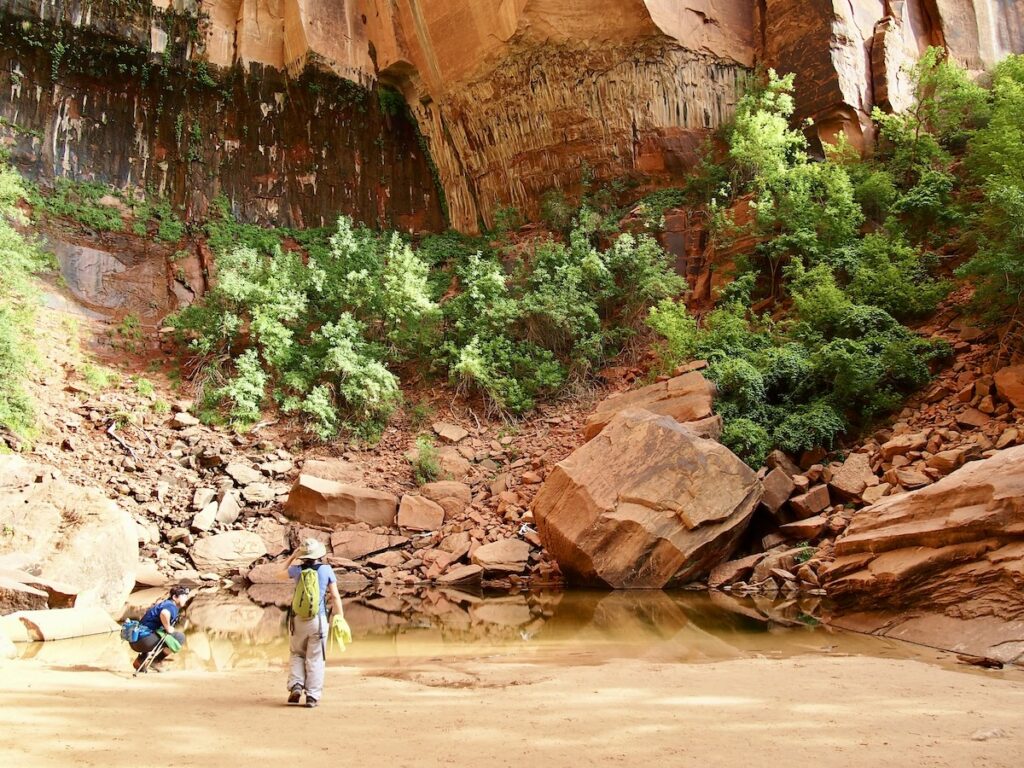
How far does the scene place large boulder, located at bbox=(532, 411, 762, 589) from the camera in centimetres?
1055

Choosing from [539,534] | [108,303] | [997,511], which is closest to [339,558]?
[539,534]

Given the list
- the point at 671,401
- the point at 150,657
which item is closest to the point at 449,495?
the point at 671,401

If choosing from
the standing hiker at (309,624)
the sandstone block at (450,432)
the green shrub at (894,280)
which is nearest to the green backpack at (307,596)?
the standing hiker at (309,624)

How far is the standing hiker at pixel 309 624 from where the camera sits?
16.7ft

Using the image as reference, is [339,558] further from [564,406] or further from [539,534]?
[564,406]

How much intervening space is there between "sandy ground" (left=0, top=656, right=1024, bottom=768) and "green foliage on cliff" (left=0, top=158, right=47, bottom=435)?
960cm

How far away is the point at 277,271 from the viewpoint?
18.3 m

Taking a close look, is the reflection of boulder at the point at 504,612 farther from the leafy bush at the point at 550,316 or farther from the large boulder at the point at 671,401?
the leafy bush at the point at 550,316

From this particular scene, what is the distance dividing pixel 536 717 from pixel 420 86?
2193cm

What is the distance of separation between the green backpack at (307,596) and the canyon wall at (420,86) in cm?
1801

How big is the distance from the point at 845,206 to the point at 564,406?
7.36 m

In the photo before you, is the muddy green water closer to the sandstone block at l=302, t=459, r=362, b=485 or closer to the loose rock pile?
the loose rock pile

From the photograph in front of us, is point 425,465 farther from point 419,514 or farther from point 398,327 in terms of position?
point 398,327

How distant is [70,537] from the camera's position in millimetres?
10430
